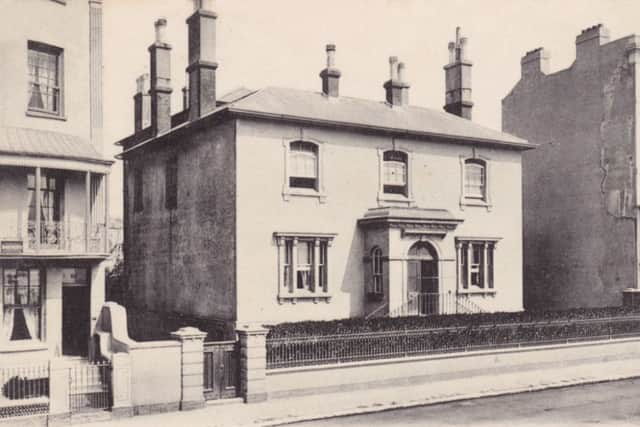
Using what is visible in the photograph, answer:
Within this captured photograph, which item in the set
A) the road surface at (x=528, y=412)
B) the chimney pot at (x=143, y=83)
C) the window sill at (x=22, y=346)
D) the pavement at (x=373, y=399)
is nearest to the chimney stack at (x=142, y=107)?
the chimney pot at (x=143, y=83)

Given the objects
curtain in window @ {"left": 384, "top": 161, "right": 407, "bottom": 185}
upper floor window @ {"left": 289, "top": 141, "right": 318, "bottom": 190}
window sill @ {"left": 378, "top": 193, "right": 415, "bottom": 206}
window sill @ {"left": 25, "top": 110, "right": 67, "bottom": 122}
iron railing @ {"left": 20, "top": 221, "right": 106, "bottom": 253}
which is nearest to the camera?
iron railing @ {"left": 20, "top": 221, "right": 106, "bottom": 253}

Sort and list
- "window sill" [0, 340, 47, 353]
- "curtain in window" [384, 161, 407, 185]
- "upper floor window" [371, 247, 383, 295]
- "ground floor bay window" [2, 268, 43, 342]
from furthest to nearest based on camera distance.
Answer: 1. "curtain in window" [384, 161, 407, 185]
2. "upper floor window" [371, 247, 383, 295]
3. "ground floor bay window" [2, 268, 43, 342]
4. "window sill" [0, 340, 47, 353]

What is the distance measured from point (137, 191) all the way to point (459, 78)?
15406mm

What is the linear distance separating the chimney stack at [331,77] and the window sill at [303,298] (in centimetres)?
816

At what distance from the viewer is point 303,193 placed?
73.7 ft

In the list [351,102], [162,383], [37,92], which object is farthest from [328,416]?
[351,102]

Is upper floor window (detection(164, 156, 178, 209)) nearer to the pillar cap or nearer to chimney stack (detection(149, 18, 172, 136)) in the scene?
chimney stack (detection(149, 18, 172, 136))

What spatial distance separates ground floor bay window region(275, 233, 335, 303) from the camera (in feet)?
71.7

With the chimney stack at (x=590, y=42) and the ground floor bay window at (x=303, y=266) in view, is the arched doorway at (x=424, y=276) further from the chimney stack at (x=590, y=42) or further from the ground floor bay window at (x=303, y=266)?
the chimney stack at (x=590, y=42)

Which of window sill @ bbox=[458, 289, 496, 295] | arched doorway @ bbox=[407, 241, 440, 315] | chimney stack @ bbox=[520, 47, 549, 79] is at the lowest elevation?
window sill @ bbox=[458, 289, 496, 295]

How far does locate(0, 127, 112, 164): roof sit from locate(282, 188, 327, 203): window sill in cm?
624

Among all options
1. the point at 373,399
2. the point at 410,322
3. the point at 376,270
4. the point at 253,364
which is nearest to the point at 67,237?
the point at 253,364

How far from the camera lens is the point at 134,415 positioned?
544 inches

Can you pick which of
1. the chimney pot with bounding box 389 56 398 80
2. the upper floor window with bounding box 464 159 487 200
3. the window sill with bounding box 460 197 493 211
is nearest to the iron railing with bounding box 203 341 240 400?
the window sill with bounding box 460 197 493 211
